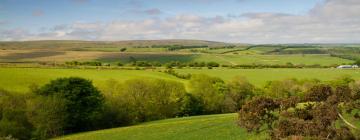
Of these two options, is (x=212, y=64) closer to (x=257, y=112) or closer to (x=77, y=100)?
(x=77, y=100)

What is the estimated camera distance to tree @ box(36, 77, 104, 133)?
6188 cm

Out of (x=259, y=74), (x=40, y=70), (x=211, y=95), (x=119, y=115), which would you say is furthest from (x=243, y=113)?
(x=259, y=74)

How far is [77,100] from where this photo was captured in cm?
6359

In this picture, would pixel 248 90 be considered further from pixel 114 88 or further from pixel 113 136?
pixel 113 136

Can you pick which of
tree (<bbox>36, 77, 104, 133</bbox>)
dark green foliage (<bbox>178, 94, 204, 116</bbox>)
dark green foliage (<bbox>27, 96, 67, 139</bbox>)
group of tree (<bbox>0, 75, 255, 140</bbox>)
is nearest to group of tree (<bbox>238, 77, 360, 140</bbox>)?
group of tree (<bbox>0, 75, 255, 140</bbox>)

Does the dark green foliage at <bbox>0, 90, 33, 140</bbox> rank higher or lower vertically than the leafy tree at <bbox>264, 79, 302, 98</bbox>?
higher

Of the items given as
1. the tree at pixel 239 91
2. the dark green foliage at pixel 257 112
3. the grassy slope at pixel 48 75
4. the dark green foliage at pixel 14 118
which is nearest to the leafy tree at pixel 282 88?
the tree at pixel 239 91

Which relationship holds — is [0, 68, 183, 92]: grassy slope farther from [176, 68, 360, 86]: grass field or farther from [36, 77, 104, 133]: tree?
[176, 68, 360, 86]: grass field

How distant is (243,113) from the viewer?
15.3 meters

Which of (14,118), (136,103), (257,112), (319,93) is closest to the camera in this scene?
(257,112)

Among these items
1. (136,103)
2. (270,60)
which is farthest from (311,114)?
(270,60)

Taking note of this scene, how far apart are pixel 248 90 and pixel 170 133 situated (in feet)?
185

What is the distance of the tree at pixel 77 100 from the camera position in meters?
61.9

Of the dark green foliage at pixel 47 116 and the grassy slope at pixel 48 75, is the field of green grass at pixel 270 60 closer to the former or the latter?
the grassy slope at pixel 48 75
